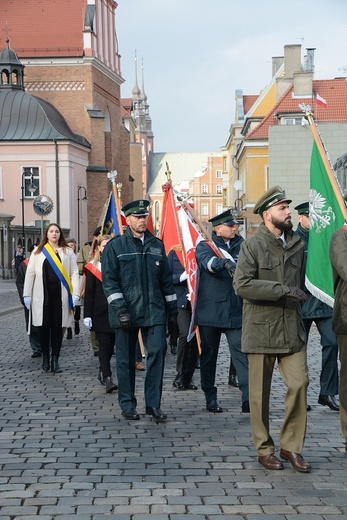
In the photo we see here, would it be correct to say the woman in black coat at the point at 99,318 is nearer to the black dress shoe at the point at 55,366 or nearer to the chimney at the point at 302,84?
the black dress shoe at the point at 55,366

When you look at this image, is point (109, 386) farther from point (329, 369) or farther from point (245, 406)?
point (329, 369)

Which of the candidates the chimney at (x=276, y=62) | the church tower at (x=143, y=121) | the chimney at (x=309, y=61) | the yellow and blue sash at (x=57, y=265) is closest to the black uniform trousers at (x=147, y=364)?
the yellow and blue sash at (x=57, y=265)

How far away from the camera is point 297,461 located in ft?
20.4

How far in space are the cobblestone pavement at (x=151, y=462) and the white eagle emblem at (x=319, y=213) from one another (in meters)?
1.68

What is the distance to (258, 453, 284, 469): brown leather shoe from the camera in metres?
6.28

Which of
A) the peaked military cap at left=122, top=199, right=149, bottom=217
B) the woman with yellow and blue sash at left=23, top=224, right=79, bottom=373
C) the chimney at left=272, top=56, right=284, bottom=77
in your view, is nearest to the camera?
the peaked military cap at left=122, top=199, right=149, bottom=217

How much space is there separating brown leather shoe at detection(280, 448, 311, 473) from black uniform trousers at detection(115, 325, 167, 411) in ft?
6.73

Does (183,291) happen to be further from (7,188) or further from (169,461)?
(7,188)

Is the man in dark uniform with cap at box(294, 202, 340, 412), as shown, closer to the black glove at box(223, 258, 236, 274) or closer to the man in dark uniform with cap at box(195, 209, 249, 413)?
the man in dark uniform with cap at box(195, 209, 249, 413)

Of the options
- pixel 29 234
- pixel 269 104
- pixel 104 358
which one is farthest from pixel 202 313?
pixel 269 104

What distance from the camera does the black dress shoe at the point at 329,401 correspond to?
8711 millimetres

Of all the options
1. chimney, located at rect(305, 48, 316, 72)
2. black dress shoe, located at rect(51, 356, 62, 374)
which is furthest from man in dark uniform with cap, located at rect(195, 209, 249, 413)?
chimney, located at rect(305, 48, 316, 72)

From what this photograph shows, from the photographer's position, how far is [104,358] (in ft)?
33.7

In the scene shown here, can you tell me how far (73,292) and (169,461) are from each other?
5.80 metres
